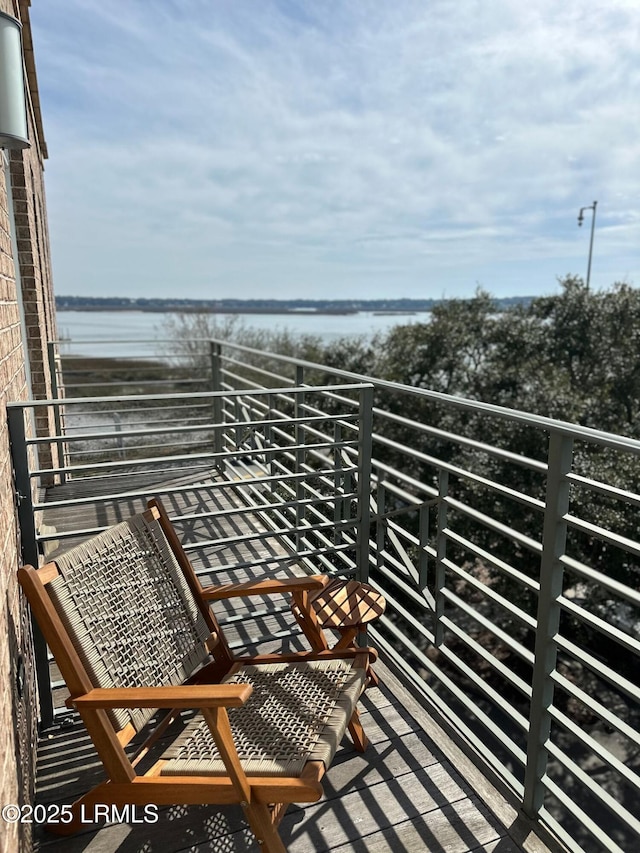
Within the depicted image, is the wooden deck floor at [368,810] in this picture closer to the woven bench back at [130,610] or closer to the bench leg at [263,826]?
the bench leg at [263,826]

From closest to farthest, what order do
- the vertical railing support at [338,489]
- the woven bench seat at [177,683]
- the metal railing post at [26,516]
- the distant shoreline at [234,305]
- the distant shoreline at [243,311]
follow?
the woven bench seat at [177,683], the metal railing post at [26,516], the vertical railing support at [338,489], the distant shoreline at [234,305], the distant shoreline at [243,311]

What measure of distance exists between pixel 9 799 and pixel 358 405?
1973 mm

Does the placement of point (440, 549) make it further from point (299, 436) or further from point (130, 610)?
point (299, 436)

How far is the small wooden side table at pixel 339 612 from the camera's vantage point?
7.41 ft

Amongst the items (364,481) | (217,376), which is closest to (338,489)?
(364,481)

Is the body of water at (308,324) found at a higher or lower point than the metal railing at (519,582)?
higher

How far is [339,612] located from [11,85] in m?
2.09

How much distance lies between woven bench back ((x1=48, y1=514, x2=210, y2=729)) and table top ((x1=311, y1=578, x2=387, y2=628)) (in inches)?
18.3

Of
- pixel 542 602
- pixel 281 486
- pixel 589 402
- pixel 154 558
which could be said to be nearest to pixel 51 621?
pixel 154 558

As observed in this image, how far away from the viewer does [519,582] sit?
2.23 metres

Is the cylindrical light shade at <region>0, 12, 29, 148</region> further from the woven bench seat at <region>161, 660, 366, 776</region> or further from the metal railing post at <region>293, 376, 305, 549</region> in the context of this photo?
the metal railing post at <region>293, 376, 305, 549</region>

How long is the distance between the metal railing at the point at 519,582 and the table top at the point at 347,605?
0.25 meters

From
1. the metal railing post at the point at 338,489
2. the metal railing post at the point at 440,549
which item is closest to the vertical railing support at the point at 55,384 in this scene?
the metal railing post at the point at 338,489

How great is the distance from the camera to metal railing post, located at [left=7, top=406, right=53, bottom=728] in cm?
202
